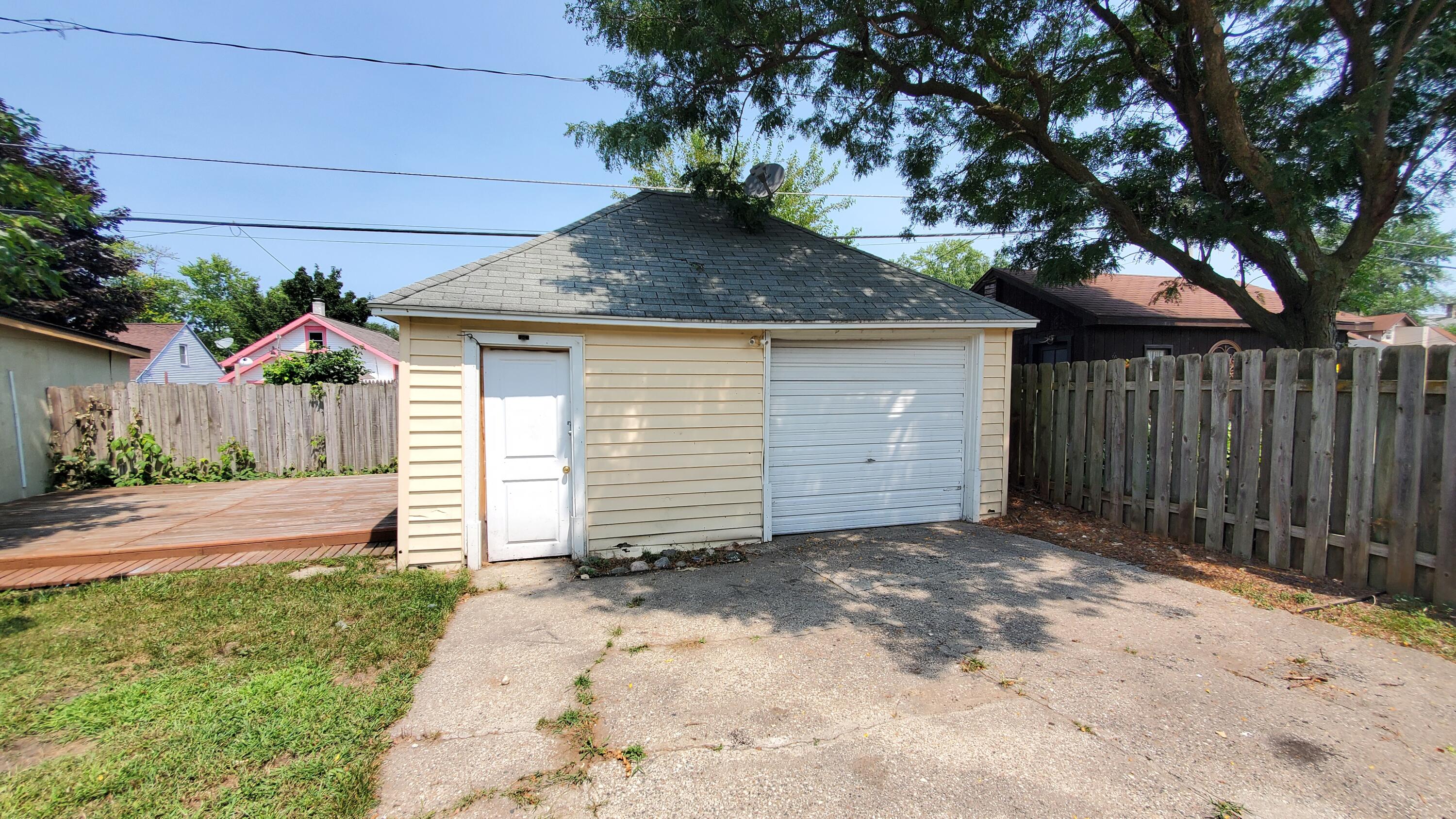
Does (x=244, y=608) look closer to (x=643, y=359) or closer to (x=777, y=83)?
(x=643, y=359)

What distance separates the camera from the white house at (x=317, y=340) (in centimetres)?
2166

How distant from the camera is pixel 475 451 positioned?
5391 mm

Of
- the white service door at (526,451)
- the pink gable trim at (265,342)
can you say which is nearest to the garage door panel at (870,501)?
the white service door at (526,451)

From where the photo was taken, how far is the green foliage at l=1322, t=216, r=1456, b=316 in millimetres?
8836

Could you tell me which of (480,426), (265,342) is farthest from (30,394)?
(265,342)

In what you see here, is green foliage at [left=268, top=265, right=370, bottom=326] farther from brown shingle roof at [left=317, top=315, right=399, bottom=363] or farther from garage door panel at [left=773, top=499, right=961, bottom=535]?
garage door panel at [left=773, top=499, right=961, bottom=535]

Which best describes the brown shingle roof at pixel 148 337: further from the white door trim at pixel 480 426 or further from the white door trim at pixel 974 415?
the white door trim at pixel 974 415

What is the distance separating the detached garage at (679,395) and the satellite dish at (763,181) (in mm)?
830

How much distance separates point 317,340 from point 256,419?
1294cm

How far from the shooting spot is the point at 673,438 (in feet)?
19.5

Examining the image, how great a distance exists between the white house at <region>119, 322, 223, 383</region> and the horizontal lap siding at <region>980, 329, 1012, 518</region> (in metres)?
30.7

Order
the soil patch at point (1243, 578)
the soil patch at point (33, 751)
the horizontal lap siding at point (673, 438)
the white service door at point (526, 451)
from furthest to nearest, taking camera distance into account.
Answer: the horizontal lap siding at point (673, 438)
the white service door at point (526, 451)
the soil patch at point (1243, 578)
the soil patch at point (33, 751)

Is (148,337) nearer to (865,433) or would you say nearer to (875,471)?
(865,433)

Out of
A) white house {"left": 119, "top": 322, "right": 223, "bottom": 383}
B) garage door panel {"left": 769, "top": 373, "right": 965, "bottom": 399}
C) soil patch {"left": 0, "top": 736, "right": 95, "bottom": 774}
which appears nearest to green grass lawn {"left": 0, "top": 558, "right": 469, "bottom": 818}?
soil patch {"left": 0, "top": 736, "right": 95, "bottom": 774}
